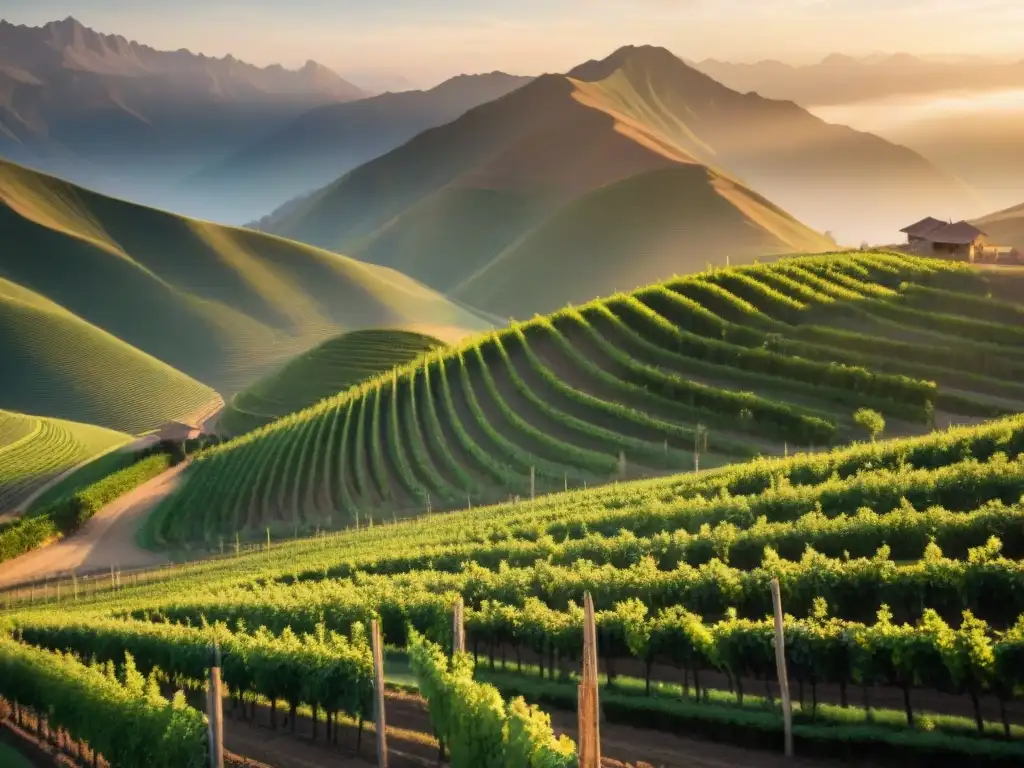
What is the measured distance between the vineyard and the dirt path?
61.3ft

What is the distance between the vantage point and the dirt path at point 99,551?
5350 centimetres

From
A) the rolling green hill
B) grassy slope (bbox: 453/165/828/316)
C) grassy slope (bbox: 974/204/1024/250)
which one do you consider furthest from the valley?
grassy slope (bbox: 453/165/828/316)

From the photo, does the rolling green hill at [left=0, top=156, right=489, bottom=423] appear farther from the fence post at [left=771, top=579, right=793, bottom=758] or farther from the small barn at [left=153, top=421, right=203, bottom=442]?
the fence post at [left=771, top=579, right=793, bottom=758]

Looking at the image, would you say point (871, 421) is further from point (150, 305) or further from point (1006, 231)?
point (150, 305)

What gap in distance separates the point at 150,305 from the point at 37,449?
84.9 meters

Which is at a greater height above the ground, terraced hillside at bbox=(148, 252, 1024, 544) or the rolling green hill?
the rolling green hill

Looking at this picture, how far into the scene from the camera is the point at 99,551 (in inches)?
2221

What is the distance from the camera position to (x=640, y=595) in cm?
2294

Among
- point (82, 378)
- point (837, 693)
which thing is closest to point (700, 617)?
point (837, 693)

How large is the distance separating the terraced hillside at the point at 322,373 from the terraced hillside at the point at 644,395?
2067cm

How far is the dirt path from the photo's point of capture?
53500 millimetres

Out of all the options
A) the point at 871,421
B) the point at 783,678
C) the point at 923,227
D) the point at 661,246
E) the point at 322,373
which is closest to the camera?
the point at 783,678

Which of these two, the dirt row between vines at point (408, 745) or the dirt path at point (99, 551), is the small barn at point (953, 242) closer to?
the dirt path at point (99, 551)

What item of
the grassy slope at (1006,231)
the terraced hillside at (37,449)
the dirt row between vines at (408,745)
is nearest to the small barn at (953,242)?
the grassy slope at (1006,231)
